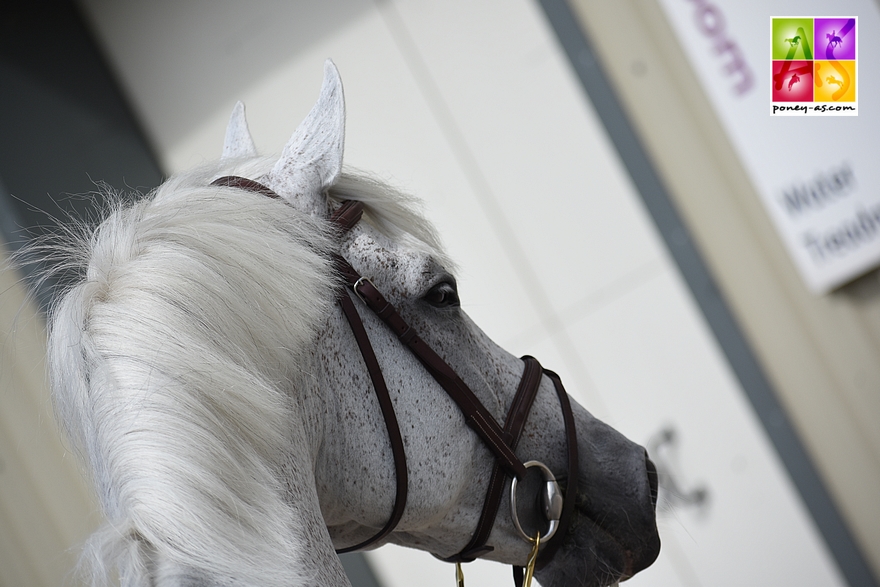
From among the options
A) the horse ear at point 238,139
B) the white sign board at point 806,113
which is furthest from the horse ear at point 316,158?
the white sign board at point 806,113

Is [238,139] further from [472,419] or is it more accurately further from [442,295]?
[472,419]

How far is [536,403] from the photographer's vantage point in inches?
35.2

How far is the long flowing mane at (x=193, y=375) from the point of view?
498mm

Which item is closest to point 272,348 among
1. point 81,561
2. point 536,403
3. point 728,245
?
point 81,561

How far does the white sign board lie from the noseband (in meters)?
1.25

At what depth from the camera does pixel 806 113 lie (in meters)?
1.77

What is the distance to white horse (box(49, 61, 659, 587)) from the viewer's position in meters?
0.51

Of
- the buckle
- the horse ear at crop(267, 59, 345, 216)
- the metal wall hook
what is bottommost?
the metal wall hook

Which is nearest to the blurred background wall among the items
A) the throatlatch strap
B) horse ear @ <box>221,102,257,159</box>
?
horse ear @ <box>221,102,257,159</box>

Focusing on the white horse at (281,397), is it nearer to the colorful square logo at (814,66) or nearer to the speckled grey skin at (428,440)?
the speckled grey skin at (428,440)

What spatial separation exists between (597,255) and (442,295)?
130 cm

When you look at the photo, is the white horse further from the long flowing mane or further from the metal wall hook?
the metal wall hook

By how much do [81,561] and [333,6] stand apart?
2076 millimetres

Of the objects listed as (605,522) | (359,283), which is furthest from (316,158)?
(605,522)
